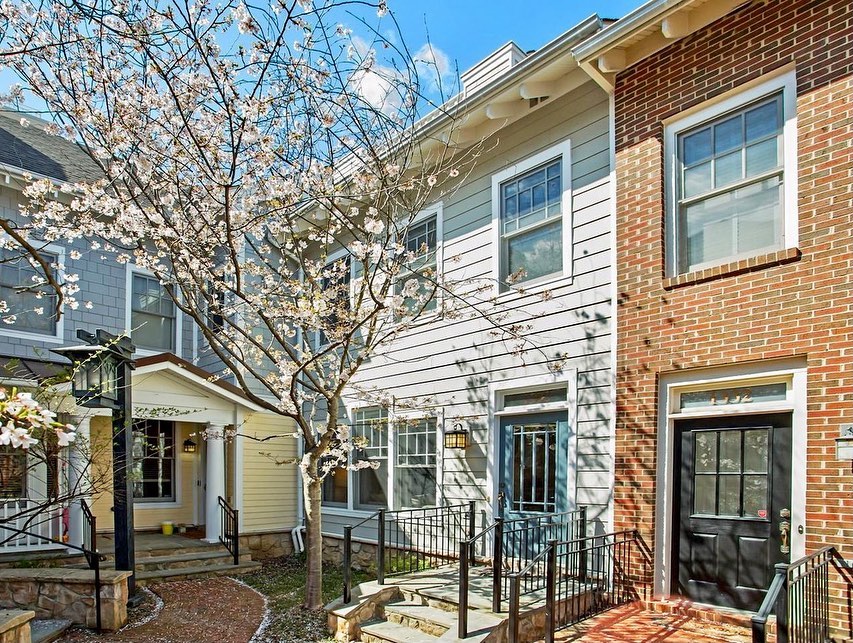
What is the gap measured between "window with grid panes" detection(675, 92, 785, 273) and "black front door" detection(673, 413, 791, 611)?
1452 mm

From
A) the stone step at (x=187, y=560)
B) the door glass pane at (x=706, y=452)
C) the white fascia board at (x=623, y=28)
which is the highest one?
the white fascia board at (x=623, y=28)

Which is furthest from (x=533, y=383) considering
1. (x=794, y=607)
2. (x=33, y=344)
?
(x=33, y=344)

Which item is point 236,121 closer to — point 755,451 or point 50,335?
point 755,451

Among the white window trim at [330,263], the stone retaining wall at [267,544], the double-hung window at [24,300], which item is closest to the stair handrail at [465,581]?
the white window trim at [330,263]

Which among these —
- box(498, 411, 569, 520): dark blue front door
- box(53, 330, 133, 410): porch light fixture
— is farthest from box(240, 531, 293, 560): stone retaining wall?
box(498, 411, 569, 520): dark blue front door

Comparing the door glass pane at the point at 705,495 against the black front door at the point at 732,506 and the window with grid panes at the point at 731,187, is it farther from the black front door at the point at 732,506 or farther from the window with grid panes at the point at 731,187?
the window with grid panes at the point at 731,187

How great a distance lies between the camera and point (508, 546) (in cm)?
737

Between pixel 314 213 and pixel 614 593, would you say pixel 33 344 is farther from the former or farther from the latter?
pixel 614 593

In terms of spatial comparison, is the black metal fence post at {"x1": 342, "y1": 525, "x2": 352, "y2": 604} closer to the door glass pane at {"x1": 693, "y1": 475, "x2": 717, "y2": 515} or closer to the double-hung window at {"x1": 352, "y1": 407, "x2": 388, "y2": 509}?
the double-hung window at {"x1": 352, "y1": 407, "x2": 388, "y2": 509}

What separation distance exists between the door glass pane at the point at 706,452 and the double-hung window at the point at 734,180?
146cm

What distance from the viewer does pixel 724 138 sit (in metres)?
5.79

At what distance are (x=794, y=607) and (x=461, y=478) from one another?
4.30 metres

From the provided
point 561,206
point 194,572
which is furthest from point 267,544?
point 561,206

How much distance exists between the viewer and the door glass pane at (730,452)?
5.48 meters
